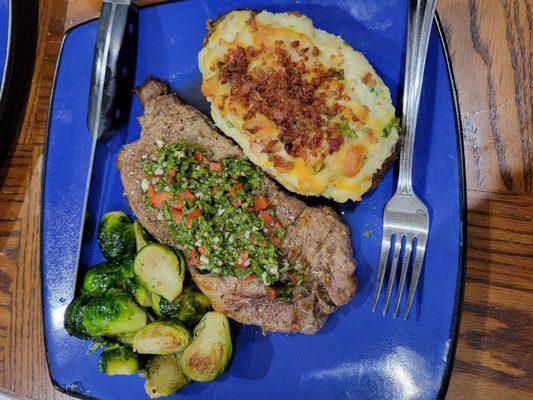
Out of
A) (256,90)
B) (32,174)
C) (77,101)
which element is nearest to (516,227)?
(256,90)

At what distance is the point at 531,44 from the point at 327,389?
2.81 meters

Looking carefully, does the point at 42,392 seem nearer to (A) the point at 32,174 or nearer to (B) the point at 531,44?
(A) the point at 32,174

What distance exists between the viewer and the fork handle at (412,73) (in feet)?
10.3

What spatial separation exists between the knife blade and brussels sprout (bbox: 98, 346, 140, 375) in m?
0.78

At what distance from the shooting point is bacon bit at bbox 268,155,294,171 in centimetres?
316

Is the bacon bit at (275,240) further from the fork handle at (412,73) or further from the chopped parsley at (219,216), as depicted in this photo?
the fork handle at (412,73)

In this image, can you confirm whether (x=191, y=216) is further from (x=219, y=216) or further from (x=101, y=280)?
(x=101, y=280)

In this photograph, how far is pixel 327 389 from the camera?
133 inches

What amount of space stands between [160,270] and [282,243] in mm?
869

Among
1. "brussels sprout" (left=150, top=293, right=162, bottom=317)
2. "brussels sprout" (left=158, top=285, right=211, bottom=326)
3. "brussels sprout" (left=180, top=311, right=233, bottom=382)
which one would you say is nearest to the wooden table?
"brussels sprout" (left=180, top=311, right=233, bottom=382)

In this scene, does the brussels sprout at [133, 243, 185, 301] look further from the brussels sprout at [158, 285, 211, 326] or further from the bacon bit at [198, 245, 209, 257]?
the bacon bit at [198, 245, 209, 257]

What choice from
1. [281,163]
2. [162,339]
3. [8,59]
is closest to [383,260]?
[281,163]

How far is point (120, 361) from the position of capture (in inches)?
135

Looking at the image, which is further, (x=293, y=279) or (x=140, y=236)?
(x=140, y=236)
